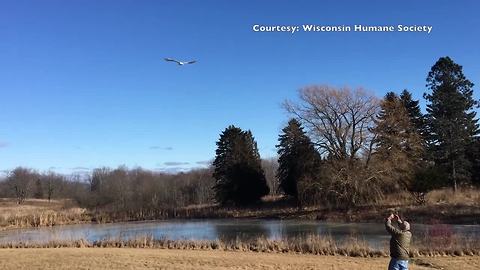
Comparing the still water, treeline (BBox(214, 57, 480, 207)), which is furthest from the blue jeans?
treeline (BBox(214, 57, 480, 207))

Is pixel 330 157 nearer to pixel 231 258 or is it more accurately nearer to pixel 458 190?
pixel 458 190

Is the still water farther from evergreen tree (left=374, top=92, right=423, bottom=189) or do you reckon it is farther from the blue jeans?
the blue jeans

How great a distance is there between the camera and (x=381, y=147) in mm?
54781

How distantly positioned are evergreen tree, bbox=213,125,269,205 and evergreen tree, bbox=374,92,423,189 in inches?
752

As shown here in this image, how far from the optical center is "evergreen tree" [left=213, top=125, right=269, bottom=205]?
2672 inches

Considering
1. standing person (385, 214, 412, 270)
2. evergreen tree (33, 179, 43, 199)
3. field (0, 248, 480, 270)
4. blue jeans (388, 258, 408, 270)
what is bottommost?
field (0, 248, 480, 270)

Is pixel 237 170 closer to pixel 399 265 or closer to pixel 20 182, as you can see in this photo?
pixel 399 265

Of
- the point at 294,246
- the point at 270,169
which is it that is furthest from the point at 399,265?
the point at 270,169

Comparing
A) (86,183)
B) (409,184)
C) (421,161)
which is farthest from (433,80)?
(86,183)

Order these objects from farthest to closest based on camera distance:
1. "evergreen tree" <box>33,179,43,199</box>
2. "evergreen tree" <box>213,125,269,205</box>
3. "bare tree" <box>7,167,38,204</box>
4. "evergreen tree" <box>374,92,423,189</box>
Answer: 1. "evergreen tree" <box>33,179,43,199</box>
2. "bare tree" <box>7,167,38,204</box>
3. "evergreen tree" <box>213,125,269,205</box>
4. "evergreen tree" <box>374,92,423,189</box>

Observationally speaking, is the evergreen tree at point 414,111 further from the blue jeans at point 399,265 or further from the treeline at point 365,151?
the blue jeans at point 399,265

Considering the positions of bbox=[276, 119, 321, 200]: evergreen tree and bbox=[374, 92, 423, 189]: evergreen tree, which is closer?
bbox=[374, 92, 423, 189]: evergreen tree

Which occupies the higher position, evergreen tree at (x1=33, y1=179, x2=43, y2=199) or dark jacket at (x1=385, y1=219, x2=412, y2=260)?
evergreen tree at (x1=33, y1=179, x2=43, y2=199)

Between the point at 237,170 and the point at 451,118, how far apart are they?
26192 millimetres
